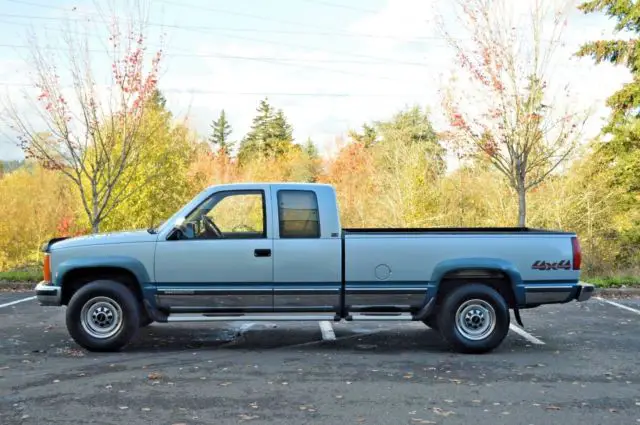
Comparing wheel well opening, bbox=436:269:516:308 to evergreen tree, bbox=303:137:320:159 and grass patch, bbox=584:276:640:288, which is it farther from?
evergreen tree, bbox=303:137:320:159

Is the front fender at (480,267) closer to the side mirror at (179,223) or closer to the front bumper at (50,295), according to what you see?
the side mirror at (179,223)

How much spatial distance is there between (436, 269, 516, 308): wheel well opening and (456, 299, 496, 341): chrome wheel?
28 cm

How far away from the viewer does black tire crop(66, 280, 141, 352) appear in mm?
8031

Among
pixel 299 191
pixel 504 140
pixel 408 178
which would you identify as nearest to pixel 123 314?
pixel 299 191

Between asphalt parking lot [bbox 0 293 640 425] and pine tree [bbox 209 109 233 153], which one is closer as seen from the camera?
asphalt parking lot [bbox 0 293 640 425]

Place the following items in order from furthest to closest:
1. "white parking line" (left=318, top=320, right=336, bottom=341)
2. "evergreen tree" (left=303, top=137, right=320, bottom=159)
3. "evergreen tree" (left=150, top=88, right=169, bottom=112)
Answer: "evergreen tree" (left=303, top=137, right=320, bottom=159)
"evergreen tree" (left=150, top=88, right=169, bottom=112)
"white parking line" (left=318, top=320, right=336, bottom=341)

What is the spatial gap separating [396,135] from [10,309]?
972 inches

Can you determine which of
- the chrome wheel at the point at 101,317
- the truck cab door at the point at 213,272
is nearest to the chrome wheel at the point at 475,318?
the truck cab door at the point at 213,272

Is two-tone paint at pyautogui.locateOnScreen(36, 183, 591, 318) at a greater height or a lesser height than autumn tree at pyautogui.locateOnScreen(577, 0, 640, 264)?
lesser

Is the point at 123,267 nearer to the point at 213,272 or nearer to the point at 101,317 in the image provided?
the point at 101,317

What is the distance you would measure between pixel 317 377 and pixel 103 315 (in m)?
2.87

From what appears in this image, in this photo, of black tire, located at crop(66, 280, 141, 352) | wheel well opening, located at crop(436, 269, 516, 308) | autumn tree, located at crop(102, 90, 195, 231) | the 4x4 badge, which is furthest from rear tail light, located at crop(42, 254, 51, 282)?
autumn tree, located at crop(102, 90, 195, 231)

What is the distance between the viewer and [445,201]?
1173 inches

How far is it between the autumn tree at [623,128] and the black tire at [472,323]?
51.3ft
